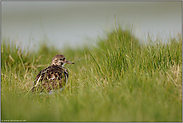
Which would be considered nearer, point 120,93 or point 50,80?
point 120,93

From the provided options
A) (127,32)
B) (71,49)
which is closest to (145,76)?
(127,32)

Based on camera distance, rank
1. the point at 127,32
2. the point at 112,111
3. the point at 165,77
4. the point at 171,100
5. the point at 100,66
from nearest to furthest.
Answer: the point at 112,111, the point at 171,100, the point at 165,77, the point at 100,66, the point at 127,32

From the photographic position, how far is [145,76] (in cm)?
480

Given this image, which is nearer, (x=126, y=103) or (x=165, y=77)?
(x=126, y=103)

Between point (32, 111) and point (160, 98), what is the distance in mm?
2465

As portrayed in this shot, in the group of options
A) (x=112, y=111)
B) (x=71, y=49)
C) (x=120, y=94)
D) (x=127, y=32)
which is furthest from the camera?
(x=71, y=49)

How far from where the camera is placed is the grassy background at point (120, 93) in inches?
149

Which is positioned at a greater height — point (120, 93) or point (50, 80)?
point (50, 80)

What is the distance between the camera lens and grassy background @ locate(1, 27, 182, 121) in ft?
12.4

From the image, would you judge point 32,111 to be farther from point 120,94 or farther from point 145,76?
point 145,76

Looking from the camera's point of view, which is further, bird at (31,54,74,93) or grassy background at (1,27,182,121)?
bird at (31,54,74,93)

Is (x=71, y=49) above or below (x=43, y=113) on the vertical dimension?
above

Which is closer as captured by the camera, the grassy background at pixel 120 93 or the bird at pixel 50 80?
the grassy background at pixel 120 93

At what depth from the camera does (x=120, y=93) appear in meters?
4.39
